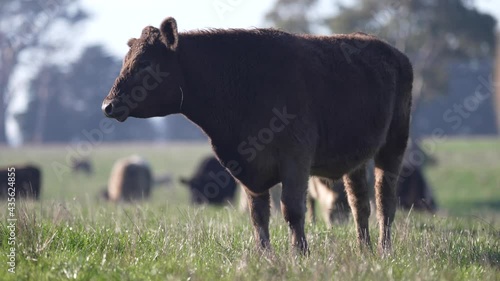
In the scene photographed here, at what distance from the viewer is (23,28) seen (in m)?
62.3

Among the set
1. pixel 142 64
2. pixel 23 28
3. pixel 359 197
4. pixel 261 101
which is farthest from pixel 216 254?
pixel 23 28

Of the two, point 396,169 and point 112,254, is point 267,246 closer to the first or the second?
point 112,254

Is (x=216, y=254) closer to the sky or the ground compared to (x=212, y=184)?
closer to the sky

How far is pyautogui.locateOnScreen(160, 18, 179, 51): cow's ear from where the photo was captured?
7746 millimetres

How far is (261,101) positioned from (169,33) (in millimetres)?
1070

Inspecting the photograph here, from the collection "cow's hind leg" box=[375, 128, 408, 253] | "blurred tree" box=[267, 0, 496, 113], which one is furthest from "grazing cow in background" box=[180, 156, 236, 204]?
"blurred tree" box=[267, 0, 496, 113]

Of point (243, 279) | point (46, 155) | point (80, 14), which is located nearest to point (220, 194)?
point (243, 279)

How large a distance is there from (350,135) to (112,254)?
9.09 ft

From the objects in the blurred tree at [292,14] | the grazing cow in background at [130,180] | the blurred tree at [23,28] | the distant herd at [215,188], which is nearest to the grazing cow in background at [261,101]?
the distant herd at [215,188]

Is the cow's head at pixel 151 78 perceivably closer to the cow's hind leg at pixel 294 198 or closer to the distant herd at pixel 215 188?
the cow's hind leg at pixel 294 198

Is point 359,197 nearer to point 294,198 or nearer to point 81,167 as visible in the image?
point 294,198

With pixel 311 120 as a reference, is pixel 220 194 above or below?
below

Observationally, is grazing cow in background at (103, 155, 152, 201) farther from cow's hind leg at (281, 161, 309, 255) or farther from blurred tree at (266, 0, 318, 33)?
blurred tree at (266, 0, 318, 33)

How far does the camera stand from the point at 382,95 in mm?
8867
